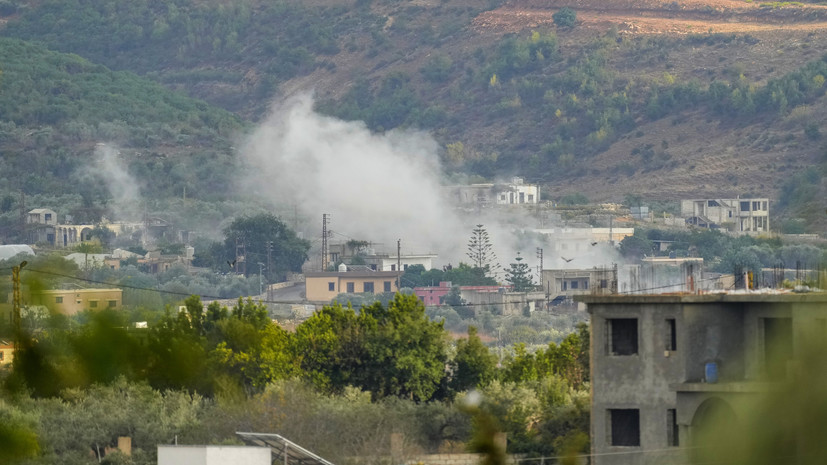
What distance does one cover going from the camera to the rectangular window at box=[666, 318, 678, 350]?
30.2m

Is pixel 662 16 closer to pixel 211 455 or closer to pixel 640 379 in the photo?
pixel 640 379

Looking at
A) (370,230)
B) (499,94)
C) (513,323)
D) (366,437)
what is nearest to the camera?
(366,437)

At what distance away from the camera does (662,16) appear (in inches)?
7106

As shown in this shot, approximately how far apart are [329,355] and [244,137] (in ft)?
402

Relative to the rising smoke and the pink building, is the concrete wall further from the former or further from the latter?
the rising smoke

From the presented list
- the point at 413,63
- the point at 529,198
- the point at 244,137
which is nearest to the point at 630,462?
the point at 529,198

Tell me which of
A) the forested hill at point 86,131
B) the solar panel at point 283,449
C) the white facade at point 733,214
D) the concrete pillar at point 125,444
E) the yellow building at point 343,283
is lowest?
the concrete pillar at point 125,444

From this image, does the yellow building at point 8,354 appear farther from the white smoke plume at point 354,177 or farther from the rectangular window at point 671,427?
the white smoke plume at point 354,177

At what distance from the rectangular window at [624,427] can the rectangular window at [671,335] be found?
112cm

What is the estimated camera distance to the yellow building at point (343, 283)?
103 metres

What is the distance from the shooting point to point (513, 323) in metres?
89.8

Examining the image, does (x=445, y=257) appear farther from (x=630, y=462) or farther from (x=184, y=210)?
(x=630, y=462)

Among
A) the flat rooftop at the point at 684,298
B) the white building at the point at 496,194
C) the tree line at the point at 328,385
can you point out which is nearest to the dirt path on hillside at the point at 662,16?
the white building at the point at 496,194

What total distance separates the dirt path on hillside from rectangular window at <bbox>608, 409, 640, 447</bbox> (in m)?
140
